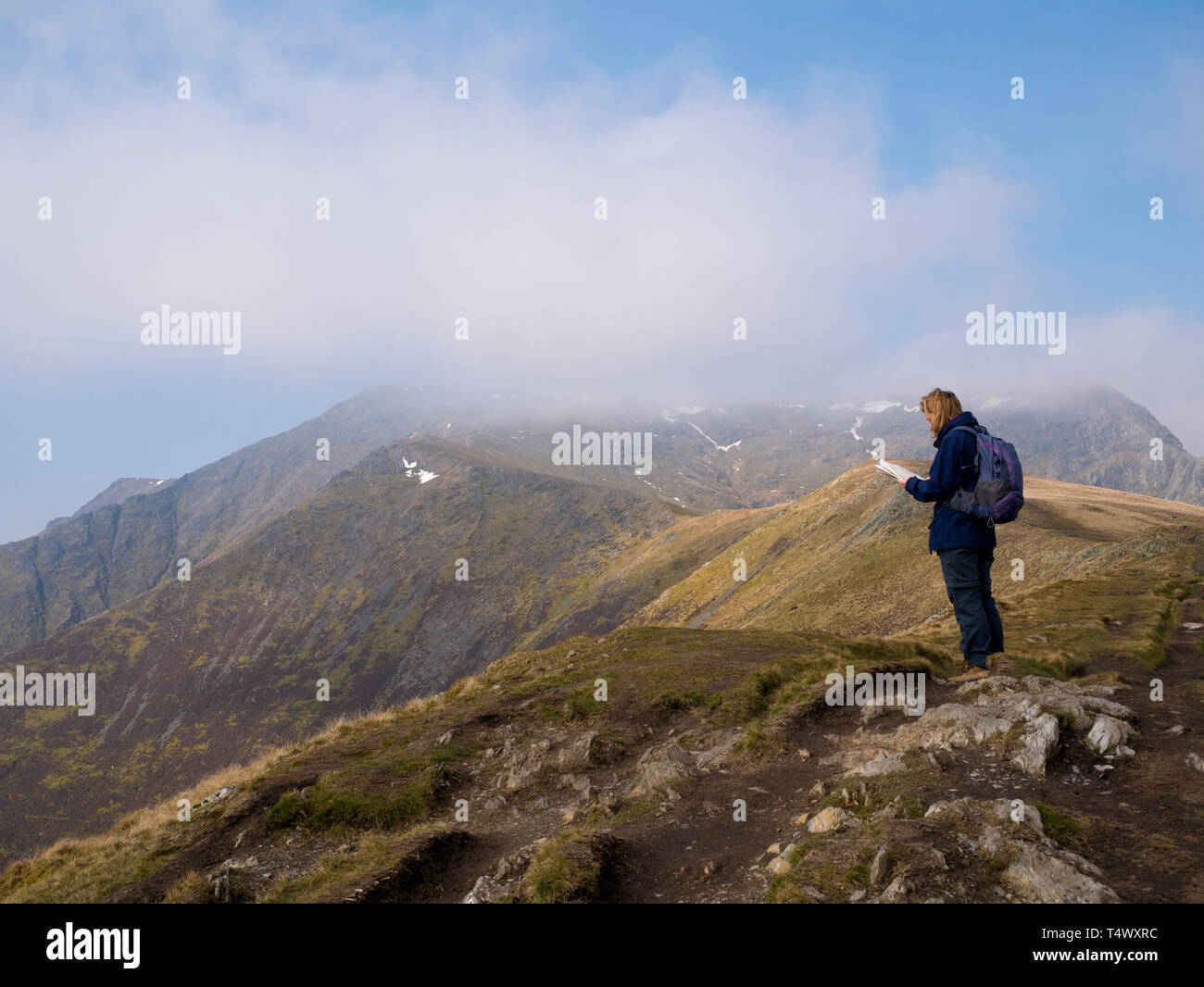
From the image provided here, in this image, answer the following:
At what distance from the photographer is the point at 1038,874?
6.26 meters

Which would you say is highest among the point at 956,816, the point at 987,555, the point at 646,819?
the point at 987,555

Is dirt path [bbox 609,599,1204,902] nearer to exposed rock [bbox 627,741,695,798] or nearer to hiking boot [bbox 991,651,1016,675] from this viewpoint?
exposed rock [bbox 627,741,695,798]

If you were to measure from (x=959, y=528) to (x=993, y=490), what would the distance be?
0.86 m

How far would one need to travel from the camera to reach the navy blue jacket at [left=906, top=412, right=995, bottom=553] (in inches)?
442

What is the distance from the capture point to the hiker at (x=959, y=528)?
1126 cm

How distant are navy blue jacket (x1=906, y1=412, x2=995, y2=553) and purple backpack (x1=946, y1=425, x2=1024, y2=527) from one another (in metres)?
0.12

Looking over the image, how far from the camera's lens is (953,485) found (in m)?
11.3

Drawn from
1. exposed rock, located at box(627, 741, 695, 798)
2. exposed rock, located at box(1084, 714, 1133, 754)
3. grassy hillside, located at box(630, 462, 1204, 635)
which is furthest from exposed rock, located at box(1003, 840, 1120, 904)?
grassy hillside, located at box(630, 462, 1204, 635)

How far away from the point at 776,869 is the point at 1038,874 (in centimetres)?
274

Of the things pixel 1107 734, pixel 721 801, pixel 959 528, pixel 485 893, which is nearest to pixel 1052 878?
pixel 1107 734

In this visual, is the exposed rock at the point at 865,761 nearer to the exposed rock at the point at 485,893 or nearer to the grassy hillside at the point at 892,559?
the exposed rock at the point at 485,893
